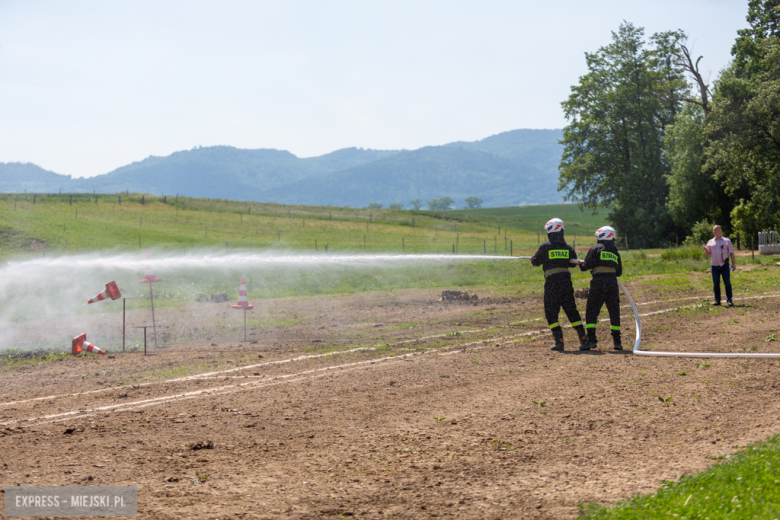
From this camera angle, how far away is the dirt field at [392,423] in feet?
17.1

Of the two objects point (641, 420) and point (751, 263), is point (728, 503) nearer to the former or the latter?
point (641, 420)

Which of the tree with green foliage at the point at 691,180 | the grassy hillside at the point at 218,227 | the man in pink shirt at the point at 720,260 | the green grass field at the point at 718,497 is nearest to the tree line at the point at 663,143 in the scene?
the tree with green foliage at the point at 691,180

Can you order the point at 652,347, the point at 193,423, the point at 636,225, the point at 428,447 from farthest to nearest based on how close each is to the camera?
the point at 636,225, the point at 652,347, the point at 193,423, the point at 428,447

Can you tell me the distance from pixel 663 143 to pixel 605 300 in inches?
1779

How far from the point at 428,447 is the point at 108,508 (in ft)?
10.0

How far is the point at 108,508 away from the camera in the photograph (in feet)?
16.1

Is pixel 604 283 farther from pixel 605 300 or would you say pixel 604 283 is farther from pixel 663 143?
pixel 663 143

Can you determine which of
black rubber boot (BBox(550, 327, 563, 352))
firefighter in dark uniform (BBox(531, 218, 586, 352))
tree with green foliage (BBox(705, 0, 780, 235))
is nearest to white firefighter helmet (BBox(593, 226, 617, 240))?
firefighter in dark uniform (BBox(531, 218, 586, 352))

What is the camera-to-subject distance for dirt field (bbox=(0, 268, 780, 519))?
17.1 feet

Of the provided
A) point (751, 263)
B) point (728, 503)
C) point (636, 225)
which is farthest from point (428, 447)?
point (636, 225)

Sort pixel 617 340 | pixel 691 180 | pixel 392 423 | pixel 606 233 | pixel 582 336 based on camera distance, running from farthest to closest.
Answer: pixel 691 180
pixel 582 336
pixel 606 233
pixel 617 340
pixel 392 423

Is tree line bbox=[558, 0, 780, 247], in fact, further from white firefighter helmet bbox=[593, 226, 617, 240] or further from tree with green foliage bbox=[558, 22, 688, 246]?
white firefighter helmet bbox=[593, 226, 617, 240]

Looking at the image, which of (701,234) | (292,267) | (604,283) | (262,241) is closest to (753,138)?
(701,234)

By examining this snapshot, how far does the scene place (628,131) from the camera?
53.5m
